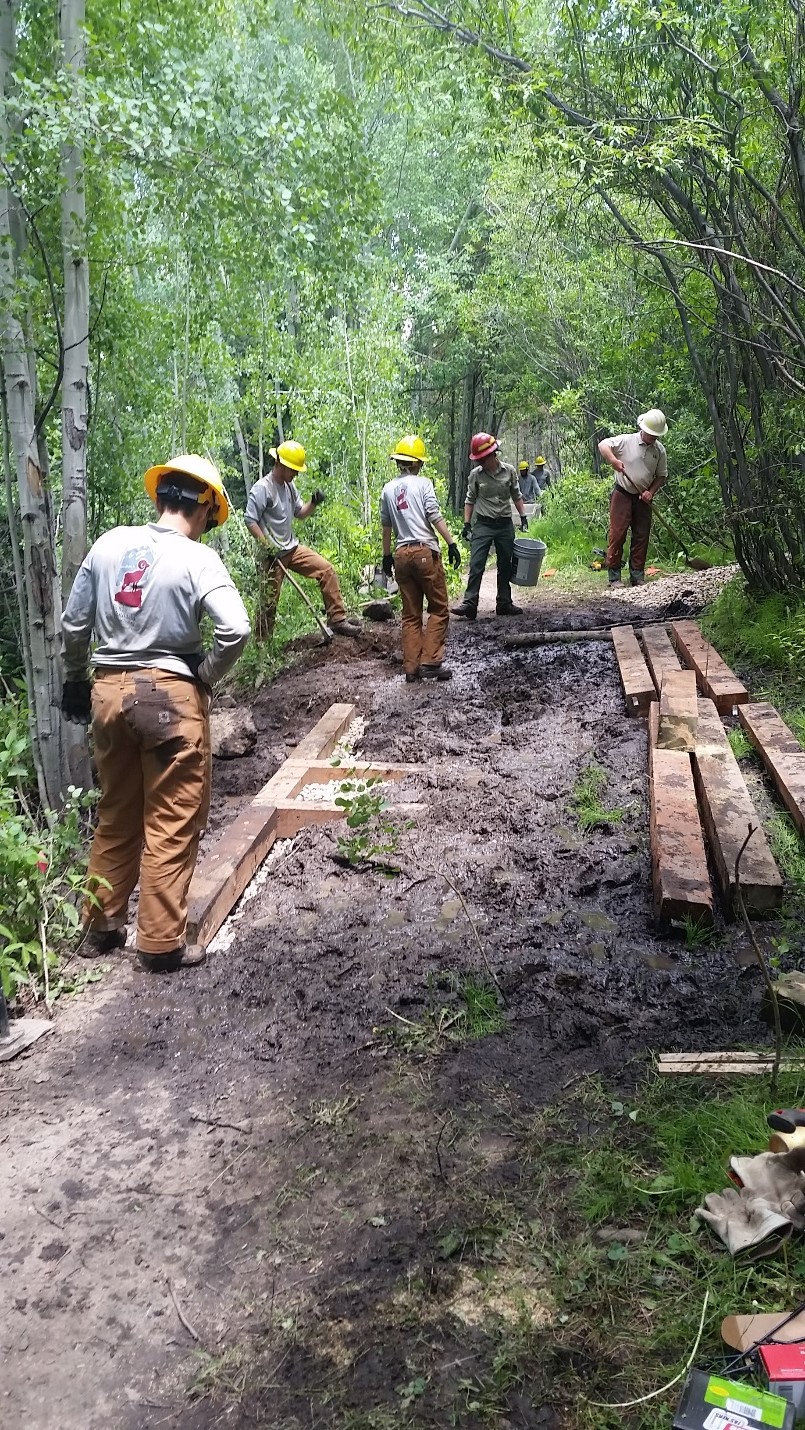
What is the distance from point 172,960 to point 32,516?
8.18ft

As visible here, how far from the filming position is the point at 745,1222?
84.4 inches

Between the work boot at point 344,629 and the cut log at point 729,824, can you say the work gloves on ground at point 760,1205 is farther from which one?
the work boot at point 344,629

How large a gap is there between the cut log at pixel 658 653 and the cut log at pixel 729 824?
1266 millimetres

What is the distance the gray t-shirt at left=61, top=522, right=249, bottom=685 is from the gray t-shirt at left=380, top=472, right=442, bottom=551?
3884 millimetres

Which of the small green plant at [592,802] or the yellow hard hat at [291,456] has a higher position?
the yellow hard hat at [291,456]

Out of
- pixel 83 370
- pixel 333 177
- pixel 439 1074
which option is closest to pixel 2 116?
pixel 83 370

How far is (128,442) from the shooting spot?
27.9 ft

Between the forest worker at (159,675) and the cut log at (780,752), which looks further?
the cut log at (780,752)

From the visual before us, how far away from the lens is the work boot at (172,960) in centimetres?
381

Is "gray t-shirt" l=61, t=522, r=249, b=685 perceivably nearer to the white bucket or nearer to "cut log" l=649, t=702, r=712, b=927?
"cut log" l=649, t=702, r=712, b=927

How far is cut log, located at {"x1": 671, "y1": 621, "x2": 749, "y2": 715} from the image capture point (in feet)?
18.9

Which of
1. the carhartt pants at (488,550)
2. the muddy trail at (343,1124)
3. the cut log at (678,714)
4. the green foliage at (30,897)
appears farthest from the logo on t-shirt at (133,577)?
the carhartt pants at (488,550)

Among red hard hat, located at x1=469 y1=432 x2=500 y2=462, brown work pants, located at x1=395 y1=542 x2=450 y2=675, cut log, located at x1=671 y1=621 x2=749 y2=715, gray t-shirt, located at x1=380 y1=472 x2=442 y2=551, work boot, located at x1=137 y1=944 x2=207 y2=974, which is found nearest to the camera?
work boot, located at x1=137 y1=944 x2=207 y2=974

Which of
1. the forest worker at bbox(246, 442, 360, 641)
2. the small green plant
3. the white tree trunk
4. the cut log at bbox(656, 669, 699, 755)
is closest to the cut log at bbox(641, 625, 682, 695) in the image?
the cut log at bbox(656, 669, 699, 755)
